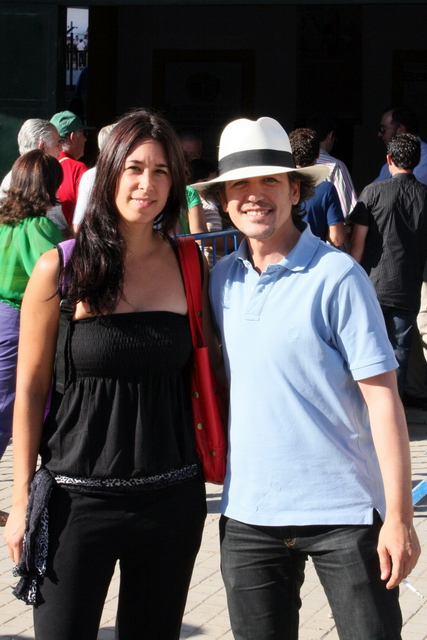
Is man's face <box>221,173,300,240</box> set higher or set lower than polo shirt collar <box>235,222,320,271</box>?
higher

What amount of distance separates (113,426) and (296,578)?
26.0 inches

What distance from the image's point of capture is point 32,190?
184 inches

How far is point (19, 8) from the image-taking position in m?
7.58

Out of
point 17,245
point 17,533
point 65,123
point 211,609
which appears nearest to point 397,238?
point 65,123

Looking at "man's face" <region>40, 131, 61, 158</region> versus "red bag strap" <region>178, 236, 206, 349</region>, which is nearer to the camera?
"red bag strap" <region>178, 236, 206, 349</region>

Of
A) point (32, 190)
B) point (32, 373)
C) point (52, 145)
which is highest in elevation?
point (52, 145)

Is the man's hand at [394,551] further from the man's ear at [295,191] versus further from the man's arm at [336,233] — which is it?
the man's arm at [336,233]

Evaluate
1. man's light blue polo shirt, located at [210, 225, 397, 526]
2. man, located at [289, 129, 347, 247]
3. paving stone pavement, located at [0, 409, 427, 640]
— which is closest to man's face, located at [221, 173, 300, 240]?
man's light blue polo shirt, located at [210, 225, 397, 526]

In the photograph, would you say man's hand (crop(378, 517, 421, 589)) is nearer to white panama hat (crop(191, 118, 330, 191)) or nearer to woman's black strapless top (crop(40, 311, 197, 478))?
woman's black strapless top (crop(40, 311, 197, 478))

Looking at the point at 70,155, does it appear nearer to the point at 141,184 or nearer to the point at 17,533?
the point at 141,184

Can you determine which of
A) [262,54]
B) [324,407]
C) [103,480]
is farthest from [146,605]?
[262,54]

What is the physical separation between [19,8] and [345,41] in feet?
17.3

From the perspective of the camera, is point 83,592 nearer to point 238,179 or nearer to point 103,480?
point 103,480

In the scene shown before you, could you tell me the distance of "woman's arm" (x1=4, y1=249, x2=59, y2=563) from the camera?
7.71 ft
